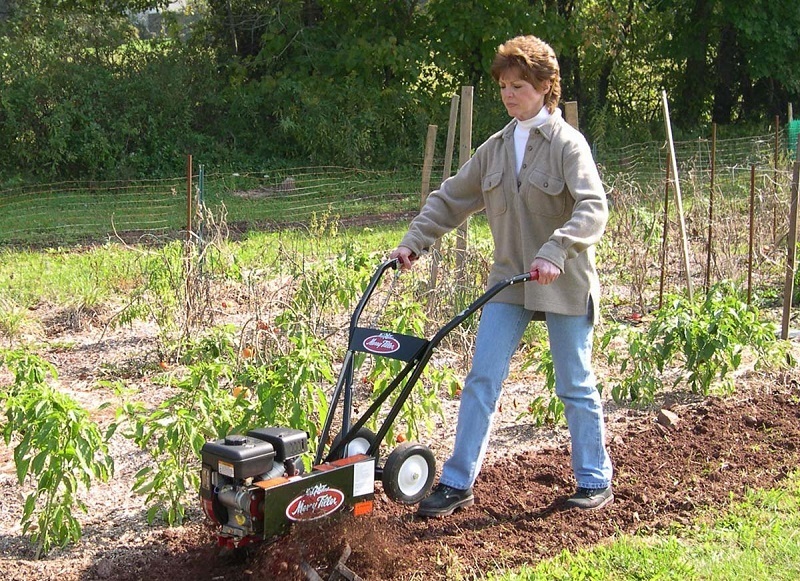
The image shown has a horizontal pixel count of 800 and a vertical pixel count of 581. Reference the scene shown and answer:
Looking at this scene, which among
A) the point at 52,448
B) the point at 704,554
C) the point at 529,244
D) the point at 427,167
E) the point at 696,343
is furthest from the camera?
the point at 427,167

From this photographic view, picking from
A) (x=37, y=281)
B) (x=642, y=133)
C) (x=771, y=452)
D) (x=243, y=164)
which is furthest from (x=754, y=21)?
(x=771, y=452)

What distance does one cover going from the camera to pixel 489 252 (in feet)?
26.7

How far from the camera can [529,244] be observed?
4.32m

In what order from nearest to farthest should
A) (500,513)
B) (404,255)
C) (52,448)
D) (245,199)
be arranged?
(52,448), (404,255), (500,513), (245,199)

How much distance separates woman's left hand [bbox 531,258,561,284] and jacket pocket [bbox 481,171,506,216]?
0.45 m

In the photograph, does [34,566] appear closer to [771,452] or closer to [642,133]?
[771,452]

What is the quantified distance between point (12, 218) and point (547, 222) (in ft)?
34.3

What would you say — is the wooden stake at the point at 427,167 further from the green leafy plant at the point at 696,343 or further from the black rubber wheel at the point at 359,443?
the black rubber wheel at the point at 359,443

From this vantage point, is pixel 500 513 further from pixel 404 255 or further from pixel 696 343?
pixel 696 343

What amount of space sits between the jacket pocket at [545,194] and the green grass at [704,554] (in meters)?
1.31

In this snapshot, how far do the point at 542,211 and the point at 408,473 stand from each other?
3.73 ft

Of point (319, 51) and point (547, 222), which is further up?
point (319, 51)

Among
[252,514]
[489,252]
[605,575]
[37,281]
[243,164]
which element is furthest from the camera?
[243,164]

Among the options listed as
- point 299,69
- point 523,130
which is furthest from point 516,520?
point 299,69
